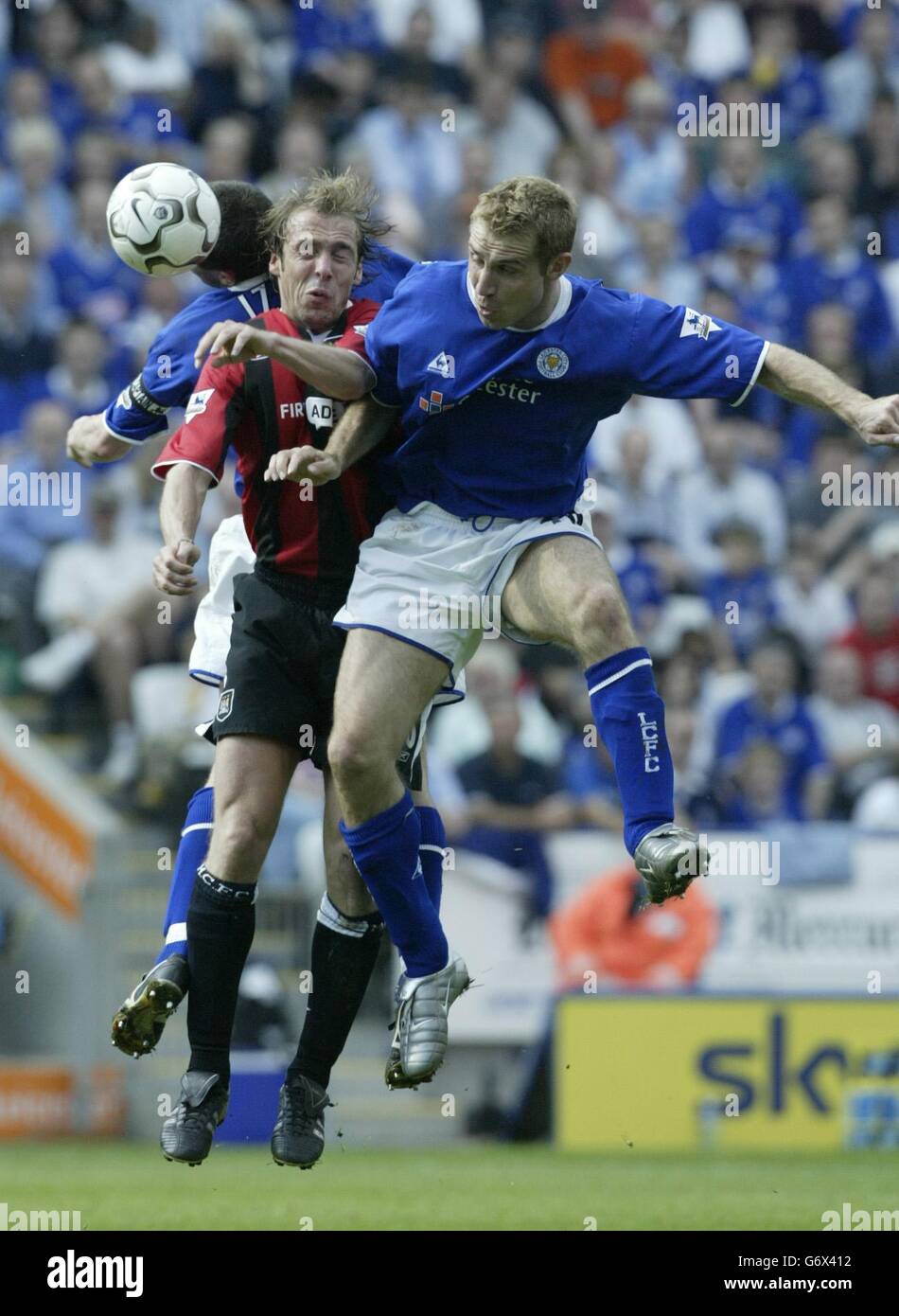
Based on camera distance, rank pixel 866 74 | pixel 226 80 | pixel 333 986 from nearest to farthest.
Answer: pixel 333 986 < pixel 226 80 < pixel 866 74

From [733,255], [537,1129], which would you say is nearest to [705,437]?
[733,255]

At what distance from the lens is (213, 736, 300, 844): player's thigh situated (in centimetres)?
728

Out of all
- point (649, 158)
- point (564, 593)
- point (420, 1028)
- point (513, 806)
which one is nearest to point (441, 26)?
point (649, 158)

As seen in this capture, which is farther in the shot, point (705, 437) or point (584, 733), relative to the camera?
point (705, 437)

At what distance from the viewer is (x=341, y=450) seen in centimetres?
701

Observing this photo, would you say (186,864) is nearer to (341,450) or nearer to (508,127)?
(341,450)

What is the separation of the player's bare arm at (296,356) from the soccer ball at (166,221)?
425 millimetres

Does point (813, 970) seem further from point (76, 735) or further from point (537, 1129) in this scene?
point (76, 735)

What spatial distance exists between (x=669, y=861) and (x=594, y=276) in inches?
362

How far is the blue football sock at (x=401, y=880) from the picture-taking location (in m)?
7.09

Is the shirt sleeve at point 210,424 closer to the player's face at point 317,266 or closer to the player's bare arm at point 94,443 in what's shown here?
the player's face at point 317,266

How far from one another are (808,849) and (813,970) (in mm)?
669
